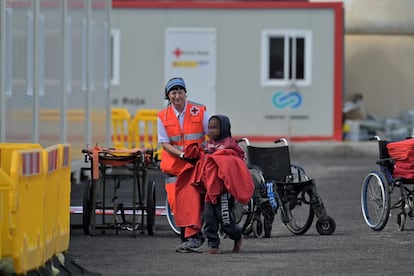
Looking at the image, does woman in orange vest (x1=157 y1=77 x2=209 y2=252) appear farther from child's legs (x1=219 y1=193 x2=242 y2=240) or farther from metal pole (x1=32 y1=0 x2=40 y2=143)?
metal pole (x1=32 y1=0 x2=40 y2=143)

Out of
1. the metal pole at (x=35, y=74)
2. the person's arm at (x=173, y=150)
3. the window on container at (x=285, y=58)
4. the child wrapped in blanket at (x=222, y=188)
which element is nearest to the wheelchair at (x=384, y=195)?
the child wrapped in blanket at (x=222, y=188)

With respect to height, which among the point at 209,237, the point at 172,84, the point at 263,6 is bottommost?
the point at 209,237

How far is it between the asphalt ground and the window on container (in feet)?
47.3

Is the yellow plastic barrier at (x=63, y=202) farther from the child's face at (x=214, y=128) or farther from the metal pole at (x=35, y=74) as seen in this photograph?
the metal pole at (x=35, y=74)

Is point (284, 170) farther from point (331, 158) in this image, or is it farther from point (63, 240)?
point (331, 158)

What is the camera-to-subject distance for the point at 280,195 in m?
15.2

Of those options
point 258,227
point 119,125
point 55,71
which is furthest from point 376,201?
point 119,125

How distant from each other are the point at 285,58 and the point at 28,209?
73.6ft

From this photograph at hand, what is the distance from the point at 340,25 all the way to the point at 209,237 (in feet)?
64.2

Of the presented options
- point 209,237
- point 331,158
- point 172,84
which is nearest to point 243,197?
point 209,237

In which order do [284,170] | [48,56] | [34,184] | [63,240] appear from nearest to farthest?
[34,184], [63,240], [284,170], [48,56]

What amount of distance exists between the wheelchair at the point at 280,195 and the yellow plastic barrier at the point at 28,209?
409 centimetres

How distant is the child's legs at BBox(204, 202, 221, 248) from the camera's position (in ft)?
44.1

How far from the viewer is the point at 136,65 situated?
32906 millimetres
